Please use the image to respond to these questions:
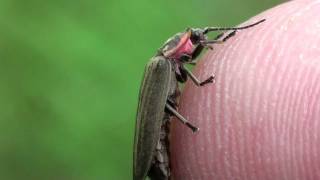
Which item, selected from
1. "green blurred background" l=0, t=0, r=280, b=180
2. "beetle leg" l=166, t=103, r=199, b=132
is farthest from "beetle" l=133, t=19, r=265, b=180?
"green blurred background" l=0, t=0, r=280, b=180

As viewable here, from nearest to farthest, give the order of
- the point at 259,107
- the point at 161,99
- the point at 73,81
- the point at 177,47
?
the point at 259,107
the point at 161,99
the point at 177,47
the point at 73,81

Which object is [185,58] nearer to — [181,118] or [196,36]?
[196,36]

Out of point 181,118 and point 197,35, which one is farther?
point 197,35

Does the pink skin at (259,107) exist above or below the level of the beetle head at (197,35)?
below

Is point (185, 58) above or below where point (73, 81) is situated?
above

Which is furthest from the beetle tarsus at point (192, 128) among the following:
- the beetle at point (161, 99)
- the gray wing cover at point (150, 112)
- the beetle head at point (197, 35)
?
the beetle head at point (197, 35)

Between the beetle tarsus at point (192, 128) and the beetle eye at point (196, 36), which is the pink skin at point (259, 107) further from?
the beetle eye at point (196, 36)

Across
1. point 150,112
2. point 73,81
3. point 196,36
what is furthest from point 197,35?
point 73,81
